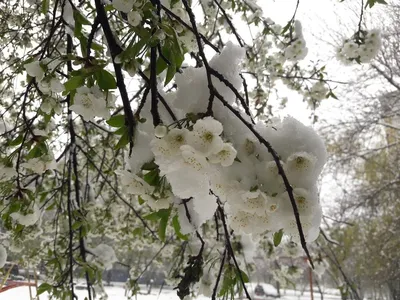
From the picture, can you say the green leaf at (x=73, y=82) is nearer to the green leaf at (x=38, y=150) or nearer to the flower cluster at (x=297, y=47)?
the green leaf at (x=38, y=150)

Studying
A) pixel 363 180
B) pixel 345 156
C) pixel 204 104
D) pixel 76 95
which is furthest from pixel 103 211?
pixel 363 180

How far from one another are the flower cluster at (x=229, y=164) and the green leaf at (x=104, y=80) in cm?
14

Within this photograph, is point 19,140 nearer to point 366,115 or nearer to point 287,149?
point 287,149

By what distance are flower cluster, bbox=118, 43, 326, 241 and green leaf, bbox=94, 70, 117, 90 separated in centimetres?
14

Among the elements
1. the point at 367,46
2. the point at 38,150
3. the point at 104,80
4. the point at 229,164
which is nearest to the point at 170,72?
the point at 104,80

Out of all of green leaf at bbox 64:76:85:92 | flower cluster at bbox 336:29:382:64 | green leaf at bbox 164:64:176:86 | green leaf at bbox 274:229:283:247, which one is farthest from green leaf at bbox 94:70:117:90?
flower cluster at bbox 336:29:382:64

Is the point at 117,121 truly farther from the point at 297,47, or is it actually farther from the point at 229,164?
the point at 297,47

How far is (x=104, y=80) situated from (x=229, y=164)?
1.33 feet

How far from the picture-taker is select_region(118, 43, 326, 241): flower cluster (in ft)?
2.27

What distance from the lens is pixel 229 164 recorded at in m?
0.69

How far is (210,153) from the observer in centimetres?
67

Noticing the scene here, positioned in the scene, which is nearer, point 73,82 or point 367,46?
point 73,82

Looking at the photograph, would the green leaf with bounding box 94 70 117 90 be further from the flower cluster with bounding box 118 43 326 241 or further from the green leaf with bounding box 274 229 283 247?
the green leaf with bounding box 274 229 283 247

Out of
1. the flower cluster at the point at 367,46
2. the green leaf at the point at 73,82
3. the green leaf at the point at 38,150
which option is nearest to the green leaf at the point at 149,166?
the green leaf at the point at 73,82
